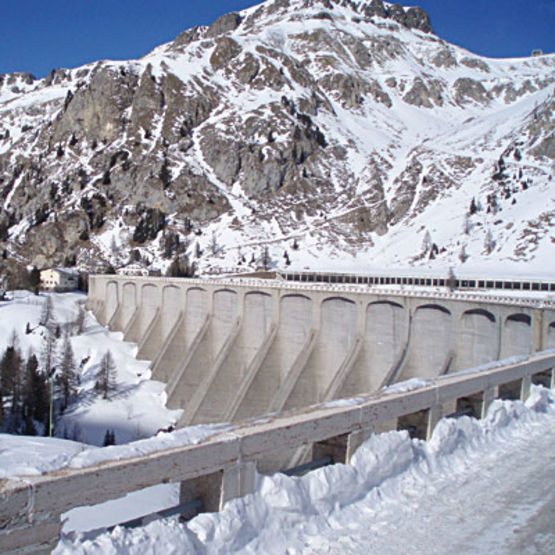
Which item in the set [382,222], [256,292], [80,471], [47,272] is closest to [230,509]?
[80,471]

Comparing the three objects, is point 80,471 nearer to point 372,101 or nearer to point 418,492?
point 418,492

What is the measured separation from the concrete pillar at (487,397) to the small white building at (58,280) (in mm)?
92761

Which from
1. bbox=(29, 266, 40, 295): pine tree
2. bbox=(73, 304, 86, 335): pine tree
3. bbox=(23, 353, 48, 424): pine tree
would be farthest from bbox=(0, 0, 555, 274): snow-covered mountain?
bbox=(23, 353, 48, 424): pine tree

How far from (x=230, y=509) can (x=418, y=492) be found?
372cm

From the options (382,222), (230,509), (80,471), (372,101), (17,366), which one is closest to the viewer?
(80,471)

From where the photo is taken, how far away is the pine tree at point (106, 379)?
49938 mm

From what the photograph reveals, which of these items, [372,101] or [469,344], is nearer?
[469,344]

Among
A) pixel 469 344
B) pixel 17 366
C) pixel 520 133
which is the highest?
pixel 520 133

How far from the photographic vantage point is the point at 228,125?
494 feet

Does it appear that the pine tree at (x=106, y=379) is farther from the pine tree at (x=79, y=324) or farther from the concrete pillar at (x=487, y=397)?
the concrete pillar at (x=487, y=397)

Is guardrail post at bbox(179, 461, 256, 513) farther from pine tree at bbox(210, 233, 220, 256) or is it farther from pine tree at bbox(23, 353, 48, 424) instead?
pine tree at bbox(210, 233, 220, 256)

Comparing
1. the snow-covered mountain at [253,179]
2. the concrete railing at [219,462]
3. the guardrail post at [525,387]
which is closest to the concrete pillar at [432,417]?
the concrete railing at [219,462]

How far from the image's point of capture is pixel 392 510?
8922 mm

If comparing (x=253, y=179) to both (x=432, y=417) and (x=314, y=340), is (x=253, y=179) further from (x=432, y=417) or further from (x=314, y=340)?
(x=432, y=417)
